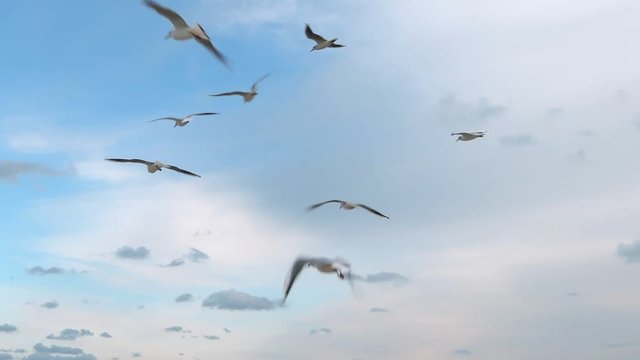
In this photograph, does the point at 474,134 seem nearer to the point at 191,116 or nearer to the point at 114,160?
the point at 191,116

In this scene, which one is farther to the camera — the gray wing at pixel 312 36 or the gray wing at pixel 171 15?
the gray wing at pixel 312 36

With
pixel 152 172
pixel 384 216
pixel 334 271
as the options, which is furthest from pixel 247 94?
pixel 334 271

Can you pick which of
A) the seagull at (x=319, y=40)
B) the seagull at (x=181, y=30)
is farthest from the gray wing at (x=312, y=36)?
the seagull at (x=181, y=30)

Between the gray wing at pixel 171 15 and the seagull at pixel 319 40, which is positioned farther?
the seagull at pixel 319 40

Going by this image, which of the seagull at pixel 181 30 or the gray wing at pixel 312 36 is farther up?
the gray wing at pixel 312 36

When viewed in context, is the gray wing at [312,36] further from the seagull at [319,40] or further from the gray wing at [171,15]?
the gray wing at [171,15]

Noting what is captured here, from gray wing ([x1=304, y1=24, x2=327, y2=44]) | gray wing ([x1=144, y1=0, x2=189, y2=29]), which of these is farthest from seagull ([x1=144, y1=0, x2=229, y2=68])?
gray wing ([x1=304, y1=24, x2=327, y2=44])

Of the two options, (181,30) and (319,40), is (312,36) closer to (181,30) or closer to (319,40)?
(319,40)

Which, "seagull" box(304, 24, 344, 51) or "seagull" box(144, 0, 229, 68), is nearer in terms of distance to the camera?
"seagull" box(144, 0, 229, 68)

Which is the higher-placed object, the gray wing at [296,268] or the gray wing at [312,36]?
the gray wing at [312,36]

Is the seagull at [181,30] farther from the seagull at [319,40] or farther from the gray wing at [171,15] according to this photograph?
the seagull at [319,40]

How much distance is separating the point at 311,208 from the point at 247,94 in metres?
20.3

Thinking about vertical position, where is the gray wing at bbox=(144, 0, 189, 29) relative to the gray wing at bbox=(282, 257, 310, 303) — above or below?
above

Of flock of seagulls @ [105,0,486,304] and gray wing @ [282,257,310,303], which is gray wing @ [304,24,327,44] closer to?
flock of seagulls @ [105,0,486,304]
